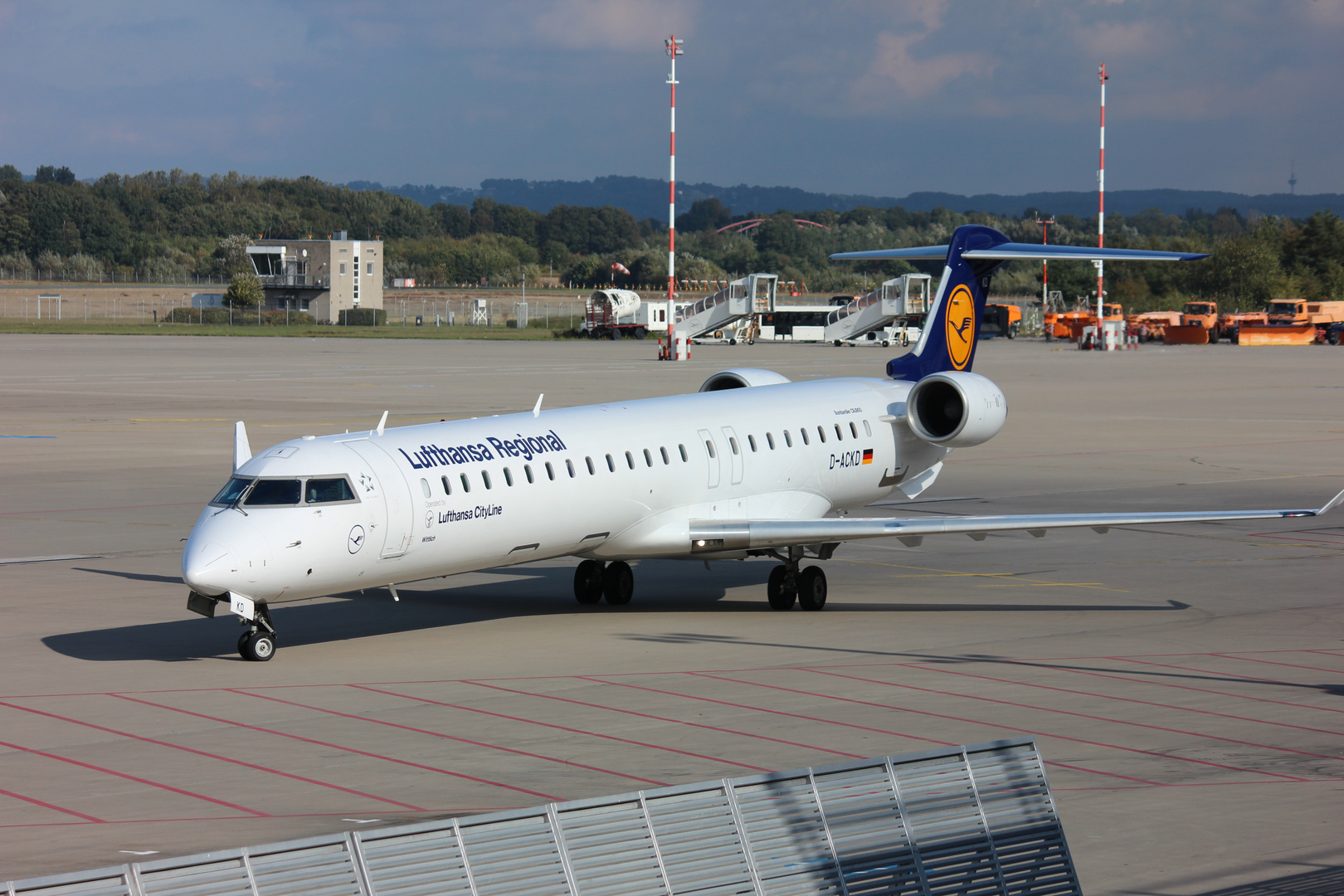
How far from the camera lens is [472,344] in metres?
106

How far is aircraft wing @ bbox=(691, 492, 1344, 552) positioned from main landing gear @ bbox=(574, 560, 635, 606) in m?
1.70

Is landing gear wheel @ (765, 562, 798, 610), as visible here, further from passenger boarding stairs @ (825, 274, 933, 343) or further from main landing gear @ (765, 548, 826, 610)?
passenger boarding stairs @ (825, 274, 933, 343)

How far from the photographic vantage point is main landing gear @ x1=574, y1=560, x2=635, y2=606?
22500mm

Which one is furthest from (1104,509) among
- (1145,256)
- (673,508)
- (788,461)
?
(673,508)

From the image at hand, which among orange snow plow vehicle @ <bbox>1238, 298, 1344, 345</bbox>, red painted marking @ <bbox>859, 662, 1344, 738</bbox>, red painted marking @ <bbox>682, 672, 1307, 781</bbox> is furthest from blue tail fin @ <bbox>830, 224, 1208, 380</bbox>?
orange snow plow vehicle @ <bbox>1238, 298, 1344, 345</bbox>

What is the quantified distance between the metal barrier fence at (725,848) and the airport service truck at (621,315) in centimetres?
10753

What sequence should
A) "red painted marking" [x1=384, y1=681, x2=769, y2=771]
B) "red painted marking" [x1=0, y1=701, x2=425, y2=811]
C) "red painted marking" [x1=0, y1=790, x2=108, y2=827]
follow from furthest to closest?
"red painted marking" [x1=384, y1=681, x2=769, y2=771] < "red painted marking" [x1=0, y1=701, x2=425, y2=811] < "red painted marking" [x1=0, y1=790, x2=108, y2=827]

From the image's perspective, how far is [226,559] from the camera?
1695 centimetres

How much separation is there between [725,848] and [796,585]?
1393cm

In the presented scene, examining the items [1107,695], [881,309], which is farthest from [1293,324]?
[1107,695]

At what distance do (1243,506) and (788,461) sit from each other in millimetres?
12922

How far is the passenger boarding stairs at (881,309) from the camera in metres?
103

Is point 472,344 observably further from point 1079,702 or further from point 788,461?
point 1079,702

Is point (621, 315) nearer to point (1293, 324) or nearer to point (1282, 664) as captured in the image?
point (1293, 324)
